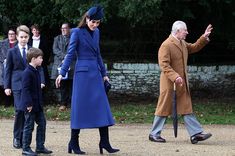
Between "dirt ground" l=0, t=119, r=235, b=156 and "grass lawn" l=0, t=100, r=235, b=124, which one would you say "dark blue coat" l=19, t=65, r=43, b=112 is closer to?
"dirt ground" l=0, t=119, r=235, b=156

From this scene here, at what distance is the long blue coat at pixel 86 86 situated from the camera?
7.65 metres

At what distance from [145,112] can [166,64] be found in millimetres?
3587

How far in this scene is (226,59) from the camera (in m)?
15.7

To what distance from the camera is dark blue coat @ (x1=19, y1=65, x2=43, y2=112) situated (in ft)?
25.0

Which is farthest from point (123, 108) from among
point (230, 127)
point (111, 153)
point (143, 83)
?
point (111, 153)

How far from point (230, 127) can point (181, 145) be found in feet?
8.02

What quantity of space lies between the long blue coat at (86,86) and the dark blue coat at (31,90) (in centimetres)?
40

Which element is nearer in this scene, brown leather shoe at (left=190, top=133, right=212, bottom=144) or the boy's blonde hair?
the boy's blonde hair

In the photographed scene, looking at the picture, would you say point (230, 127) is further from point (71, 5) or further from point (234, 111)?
point (71, 5)

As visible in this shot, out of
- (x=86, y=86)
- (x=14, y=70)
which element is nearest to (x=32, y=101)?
(x=86, y=86)

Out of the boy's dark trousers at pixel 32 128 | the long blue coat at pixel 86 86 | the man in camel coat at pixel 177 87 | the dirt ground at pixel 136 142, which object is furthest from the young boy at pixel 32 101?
the man in camel coat at pixel 177 87

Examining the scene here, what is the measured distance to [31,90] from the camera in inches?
301

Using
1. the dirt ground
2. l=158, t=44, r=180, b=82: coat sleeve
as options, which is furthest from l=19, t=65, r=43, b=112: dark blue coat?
l=158, t=44, r=180, b=82: coat sleeve

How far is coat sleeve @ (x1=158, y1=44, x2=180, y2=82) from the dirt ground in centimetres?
104
